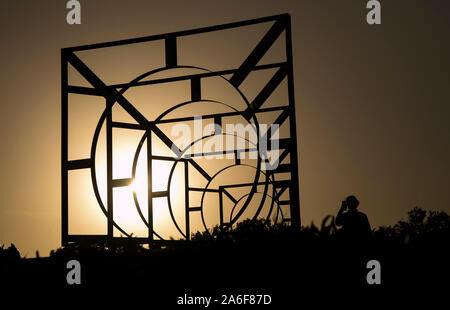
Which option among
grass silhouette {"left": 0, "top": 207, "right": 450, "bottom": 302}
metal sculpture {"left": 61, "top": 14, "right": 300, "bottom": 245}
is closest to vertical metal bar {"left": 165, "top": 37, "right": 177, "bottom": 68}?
metal sculpture {"left": 61, "top": 14, "right": 300, "bottom": 245}

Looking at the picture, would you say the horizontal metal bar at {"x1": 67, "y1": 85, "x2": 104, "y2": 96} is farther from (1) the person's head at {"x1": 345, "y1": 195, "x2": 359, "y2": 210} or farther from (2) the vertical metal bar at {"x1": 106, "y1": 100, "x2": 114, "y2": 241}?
(1) the person's head at {"x1": 345, "y1": 195, "x2": 359, "y2": 210}

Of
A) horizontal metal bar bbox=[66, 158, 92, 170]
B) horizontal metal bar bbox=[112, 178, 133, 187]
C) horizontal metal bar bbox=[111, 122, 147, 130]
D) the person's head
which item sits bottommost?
the person's head

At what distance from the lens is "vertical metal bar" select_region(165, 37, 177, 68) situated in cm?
1191

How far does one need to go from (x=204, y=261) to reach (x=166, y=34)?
26.1ft

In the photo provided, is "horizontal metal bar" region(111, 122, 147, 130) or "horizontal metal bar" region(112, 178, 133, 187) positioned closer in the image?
"horizontal metal bar" region(112, 178, 133, 187)

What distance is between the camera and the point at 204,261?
4680mm

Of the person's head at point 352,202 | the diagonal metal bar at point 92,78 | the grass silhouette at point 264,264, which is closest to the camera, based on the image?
the grass silhouette at point 264,264

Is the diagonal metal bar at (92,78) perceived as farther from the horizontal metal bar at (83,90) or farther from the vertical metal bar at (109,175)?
the vertical metal bar at (109,175)

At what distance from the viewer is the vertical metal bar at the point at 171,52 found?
11.9m

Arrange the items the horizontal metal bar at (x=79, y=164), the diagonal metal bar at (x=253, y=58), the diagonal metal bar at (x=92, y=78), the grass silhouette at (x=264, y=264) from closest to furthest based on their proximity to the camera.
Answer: the grass silhouette at (x=264, y=264) → the diagonal metal bar at (x=253, y=58) → the horizontal metal bar at (x=79, y=164) → the diagonal metal bar at (x=92, y=78)

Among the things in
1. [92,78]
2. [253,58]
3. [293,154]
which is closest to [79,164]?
[92,78]

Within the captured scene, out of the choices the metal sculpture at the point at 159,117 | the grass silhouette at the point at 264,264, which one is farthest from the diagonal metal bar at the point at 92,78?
the grass silhouette at the point at 264,264
